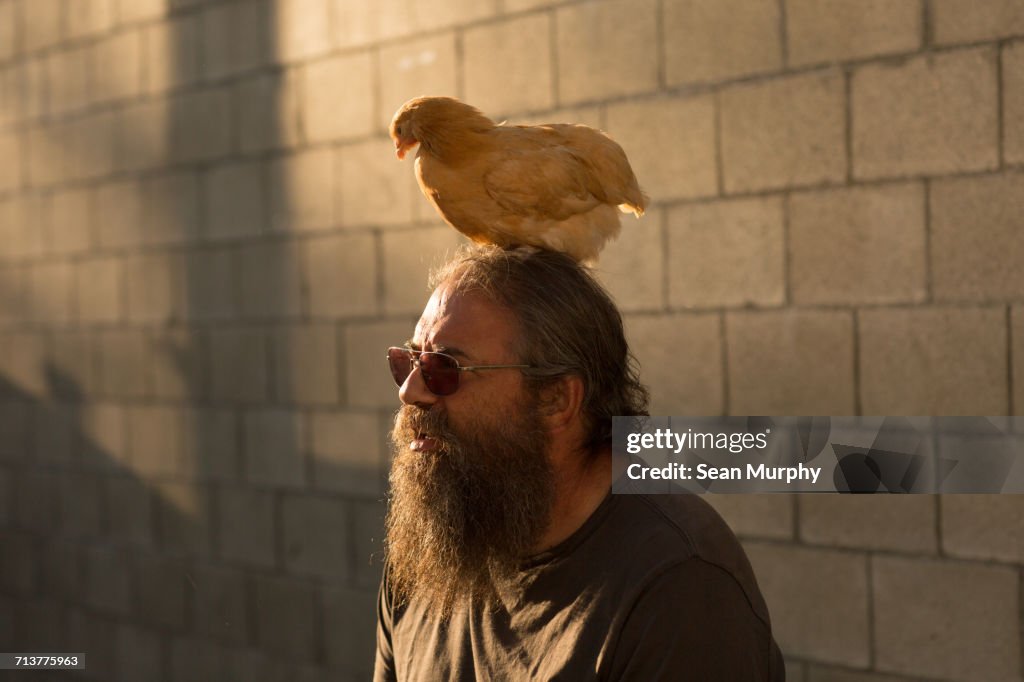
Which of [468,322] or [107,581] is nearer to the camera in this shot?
[468,322]

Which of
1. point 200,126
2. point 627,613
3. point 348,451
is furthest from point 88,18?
point 627,613

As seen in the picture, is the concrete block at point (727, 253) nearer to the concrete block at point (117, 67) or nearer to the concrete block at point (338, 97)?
the concrete block at point (338, 97)

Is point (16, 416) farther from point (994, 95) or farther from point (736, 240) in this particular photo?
point (994, 95)

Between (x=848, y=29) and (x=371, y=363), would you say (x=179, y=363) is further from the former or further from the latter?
(x=848, y=29)

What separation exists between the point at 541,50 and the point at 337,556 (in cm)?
234

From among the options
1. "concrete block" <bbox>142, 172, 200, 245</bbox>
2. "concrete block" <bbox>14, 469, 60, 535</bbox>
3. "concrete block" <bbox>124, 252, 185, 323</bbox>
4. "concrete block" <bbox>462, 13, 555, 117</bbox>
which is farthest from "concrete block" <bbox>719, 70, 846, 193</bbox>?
"concrete block" <bbox>14, 469, 60, 535</bbox>

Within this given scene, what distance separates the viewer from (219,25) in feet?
19.1

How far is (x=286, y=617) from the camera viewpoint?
560 centimetres

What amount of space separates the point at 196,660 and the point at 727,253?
366 cm

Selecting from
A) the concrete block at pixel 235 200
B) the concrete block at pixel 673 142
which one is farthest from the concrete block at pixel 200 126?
the concrete block at pixel 673 142

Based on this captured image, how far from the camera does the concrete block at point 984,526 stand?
3332mm

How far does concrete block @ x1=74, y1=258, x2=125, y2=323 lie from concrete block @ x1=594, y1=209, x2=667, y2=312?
10.6 feet

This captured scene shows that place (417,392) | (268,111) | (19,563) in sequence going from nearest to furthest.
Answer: (417,392), (268,111), (19,563)

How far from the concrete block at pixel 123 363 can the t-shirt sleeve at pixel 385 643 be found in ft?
12.3
